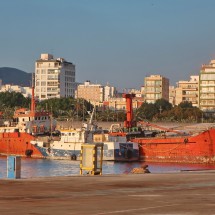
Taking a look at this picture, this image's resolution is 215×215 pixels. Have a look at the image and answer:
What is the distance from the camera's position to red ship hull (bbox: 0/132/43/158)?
97.5 metres

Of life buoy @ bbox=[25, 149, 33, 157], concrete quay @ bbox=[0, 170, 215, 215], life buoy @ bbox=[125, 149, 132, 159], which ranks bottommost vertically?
life buoy @ bbox=[25, 149, 33, 157]

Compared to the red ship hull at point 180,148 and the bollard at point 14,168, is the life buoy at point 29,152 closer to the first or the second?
the red ship hull at point 180,148

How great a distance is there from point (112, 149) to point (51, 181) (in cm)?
6168

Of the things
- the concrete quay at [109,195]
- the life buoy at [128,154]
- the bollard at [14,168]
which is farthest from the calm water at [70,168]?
the concrete quay at [109,195]

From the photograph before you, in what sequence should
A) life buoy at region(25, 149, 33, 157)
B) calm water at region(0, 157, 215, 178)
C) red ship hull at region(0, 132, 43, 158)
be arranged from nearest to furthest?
1. calm water at region(0, 157, 215, 178)
2. life buoy at region(25, 149, 33, 157)
3. red ship hull at region(0, 132, 43, 158)

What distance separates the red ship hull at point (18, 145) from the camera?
320ft

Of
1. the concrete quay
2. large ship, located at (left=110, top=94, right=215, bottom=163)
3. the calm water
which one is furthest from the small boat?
the concrete quay

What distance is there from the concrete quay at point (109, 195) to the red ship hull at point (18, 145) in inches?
2813

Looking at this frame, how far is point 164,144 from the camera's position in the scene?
86312mm

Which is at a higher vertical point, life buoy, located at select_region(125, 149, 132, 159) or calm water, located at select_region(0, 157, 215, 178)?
life buoy, located at select_region(125, 149, 132, 159)

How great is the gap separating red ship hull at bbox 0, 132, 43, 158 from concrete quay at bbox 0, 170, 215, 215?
71.4 m

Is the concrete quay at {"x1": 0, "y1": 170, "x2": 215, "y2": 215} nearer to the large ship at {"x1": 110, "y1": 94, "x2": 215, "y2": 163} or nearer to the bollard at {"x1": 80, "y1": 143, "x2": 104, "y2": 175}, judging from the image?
the bollard at {"x1": 80, "y1": 143, "x2": 104, "y2": 175}

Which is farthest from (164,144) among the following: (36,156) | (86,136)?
(36,156)

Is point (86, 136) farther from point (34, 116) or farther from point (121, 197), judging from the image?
point (121, 197)
